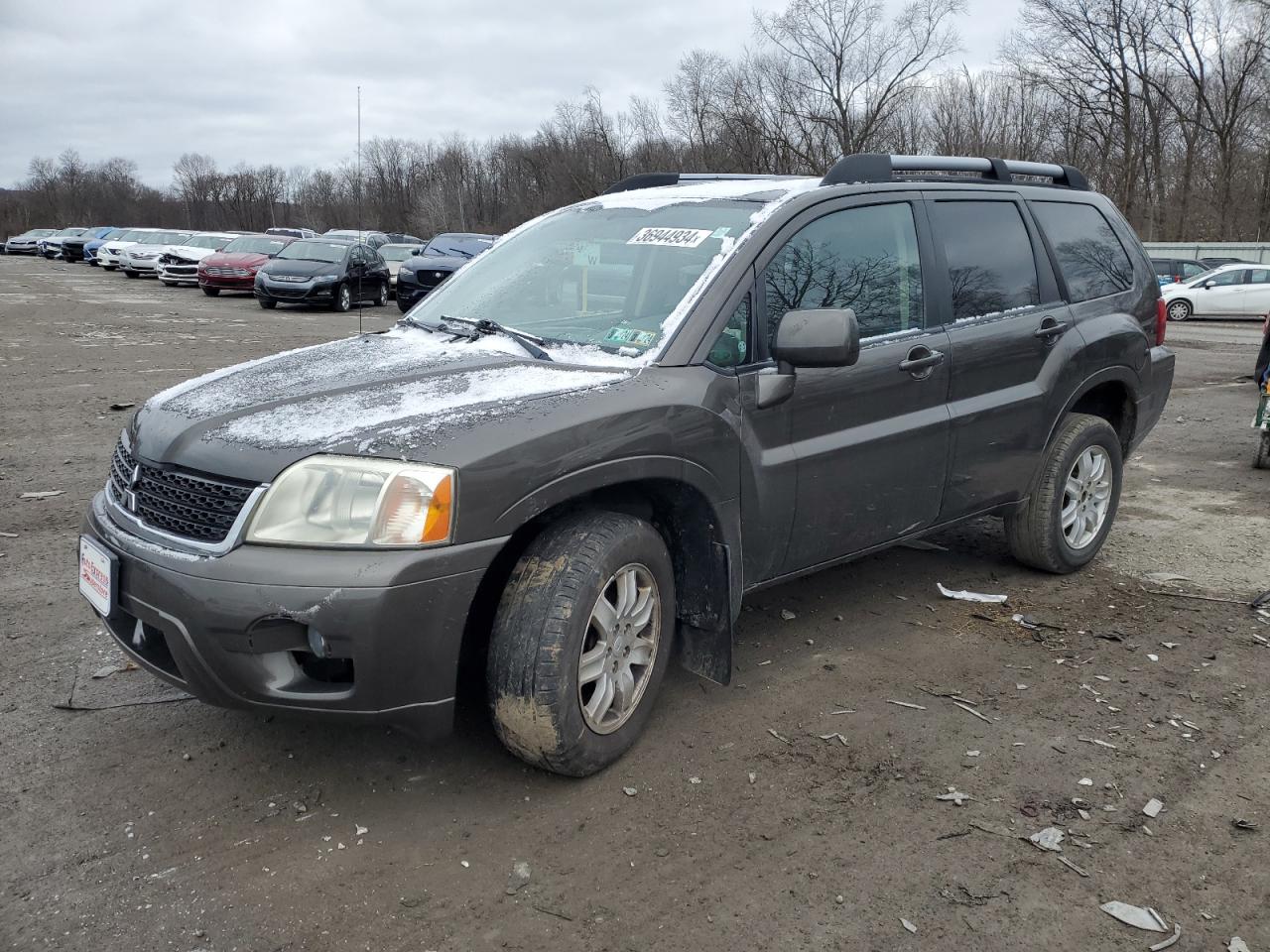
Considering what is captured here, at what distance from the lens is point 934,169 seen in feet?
14.9

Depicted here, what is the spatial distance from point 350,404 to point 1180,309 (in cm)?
2858

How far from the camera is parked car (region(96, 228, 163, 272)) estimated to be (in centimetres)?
3775

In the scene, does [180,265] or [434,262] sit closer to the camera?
[434,262]

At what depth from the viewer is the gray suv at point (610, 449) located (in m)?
2.78

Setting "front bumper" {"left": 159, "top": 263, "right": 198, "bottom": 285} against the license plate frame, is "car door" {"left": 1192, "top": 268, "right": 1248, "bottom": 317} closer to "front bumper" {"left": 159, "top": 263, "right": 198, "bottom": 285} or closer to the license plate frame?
"front bumper" {"left": 159, "top": 263, "right": 198, "bottom": 285}

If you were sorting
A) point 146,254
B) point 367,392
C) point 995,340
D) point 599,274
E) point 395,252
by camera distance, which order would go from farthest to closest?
point 146,254 → point 395,252 → point 995,340 → point 599,274 → point 367,392

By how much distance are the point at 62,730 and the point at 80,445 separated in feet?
17.8

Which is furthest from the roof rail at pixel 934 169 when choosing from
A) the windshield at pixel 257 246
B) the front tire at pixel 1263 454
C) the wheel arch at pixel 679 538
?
the windshield at pixel 257 246

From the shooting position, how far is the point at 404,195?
91.7 metres

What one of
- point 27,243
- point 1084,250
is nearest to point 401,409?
point 1084,250

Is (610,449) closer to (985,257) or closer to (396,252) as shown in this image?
(985,257)

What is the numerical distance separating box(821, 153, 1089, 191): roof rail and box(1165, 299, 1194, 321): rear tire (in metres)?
24.7

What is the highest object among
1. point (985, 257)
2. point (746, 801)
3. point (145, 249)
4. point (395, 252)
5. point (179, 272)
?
point (145, 249)

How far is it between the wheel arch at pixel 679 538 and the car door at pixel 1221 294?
27.6 metres
